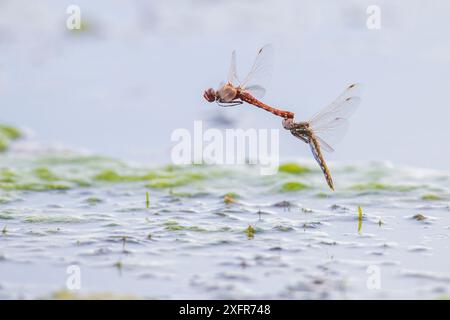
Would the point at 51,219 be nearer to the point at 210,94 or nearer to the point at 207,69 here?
the point at 210,94

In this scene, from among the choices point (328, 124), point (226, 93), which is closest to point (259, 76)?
point (226, 93)

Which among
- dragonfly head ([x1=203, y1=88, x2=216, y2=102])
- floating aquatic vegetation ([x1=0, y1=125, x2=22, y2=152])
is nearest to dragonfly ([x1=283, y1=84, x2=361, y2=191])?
dragonfly head ([x1=203, y1=88, x2=216, y2=102])

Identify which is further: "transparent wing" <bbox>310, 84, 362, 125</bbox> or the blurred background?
the blurred background

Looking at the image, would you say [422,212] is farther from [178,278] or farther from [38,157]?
[38,157]

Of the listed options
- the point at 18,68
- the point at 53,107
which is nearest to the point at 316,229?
the point at 53,107

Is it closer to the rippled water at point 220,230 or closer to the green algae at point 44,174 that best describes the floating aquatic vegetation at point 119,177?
the rippled water at point 220,230

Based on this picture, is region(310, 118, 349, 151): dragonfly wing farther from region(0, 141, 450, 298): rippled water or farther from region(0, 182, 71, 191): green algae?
region(0, 182, 71, 191): green algae

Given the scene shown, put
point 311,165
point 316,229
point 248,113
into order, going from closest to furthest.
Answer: point 316,229, point 311,165, point 248,113

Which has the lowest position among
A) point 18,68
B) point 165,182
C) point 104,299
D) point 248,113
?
point 104,299
